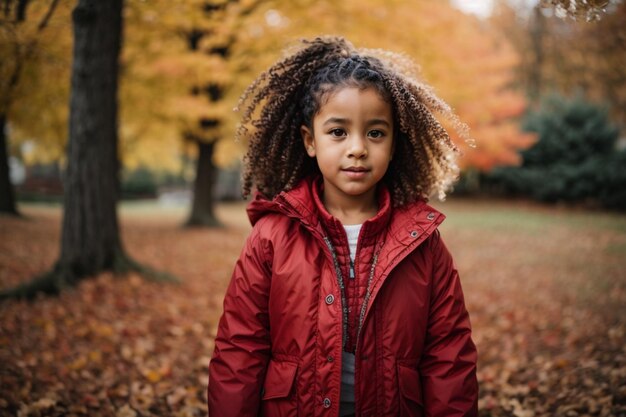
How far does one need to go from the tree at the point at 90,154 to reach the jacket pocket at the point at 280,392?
13.9 feet

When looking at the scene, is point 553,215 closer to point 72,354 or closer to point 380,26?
point 380,26

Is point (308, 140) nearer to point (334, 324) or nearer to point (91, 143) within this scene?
point (334, 324)

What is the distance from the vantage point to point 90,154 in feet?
17.7

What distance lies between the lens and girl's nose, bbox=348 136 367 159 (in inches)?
75.1

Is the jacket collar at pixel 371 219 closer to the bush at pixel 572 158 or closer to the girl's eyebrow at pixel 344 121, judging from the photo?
the girl's eyebrow at pixel 344 121

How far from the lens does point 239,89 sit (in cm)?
1074

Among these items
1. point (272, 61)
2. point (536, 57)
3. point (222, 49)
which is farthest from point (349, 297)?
point (536, 57)

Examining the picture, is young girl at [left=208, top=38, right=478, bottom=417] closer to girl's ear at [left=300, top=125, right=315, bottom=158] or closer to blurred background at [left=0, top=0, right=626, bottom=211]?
girl's ear at [left=300, top=125, right=315, bottom=158]

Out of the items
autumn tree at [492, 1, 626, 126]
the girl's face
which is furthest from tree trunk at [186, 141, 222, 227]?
autumn tree at [492, 1, 626, 126]

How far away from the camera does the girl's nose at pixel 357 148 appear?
1.91 meters

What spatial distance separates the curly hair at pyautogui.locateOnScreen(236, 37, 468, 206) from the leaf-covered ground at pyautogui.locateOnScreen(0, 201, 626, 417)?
6.20 ft

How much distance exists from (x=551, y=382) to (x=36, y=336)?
14.7ft

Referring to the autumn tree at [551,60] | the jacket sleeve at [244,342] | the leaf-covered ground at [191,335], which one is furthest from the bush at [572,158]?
the jacket sleeve at [244,342]

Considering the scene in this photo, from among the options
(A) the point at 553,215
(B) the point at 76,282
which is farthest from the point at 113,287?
(A) the point at 553,215
